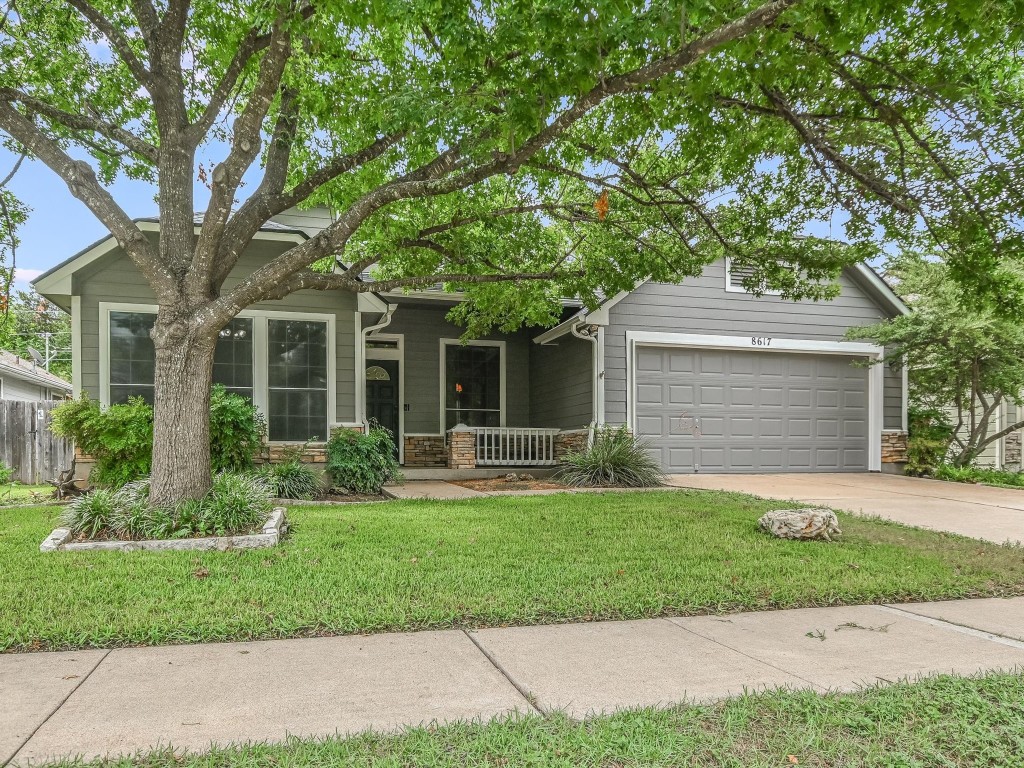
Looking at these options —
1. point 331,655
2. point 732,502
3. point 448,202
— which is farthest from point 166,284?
point 732,502

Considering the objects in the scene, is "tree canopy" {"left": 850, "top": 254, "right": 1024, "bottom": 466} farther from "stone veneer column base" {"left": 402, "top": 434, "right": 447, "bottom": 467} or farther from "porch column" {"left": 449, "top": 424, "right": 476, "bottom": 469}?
"stone veneer column base" {"left": 402, "top": 434, "right": 447, "bottom": 467}

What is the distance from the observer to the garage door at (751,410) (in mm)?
11891

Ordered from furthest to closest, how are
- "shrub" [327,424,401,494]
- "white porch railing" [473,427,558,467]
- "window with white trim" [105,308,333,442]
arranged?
"white porch railing" [473,427,558,467] → "shrub" [327,424,401,494] → "window with white trim" [105,308,333,442]

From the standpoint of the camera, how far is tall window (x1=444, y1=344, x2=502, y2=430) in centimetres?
1324

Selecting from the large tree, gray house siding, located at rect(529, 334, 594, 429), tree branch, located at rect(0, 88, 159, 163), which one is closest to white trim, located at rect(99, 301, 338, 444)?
the large tree

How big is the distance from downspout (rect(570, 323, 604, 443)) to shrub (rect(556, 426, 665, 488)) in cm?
58

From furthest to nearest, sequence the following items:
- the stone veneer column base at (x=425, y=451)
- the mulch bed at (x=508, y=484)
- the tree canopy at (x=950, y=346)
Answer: the stone veneer column base at (x=425, y=451) < the tree canopy at (x=950, y=346) < the mulch bed at (x=508, y=484)

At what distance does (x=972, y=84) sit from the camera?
5.76m

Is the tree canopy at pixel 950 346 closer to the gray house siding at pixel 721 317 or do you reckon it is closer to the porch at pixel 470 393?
the gray house siding at pixel 721 317

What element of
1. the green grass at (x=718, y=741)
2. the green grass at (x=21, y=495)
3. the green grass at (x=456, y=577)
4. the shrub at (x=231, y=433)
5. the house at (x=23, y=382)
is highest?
the house at (x=23, y=382)

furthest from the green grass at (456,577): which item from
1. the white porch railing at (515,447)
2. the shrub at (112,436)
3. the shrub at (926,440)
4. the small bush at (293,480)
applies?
the shrub at (926,440)

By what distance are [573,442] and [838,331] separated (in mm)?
5491

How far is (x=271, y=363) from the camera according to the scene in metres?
9.98

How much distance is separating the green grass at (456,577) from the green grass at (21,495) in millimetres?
2460
